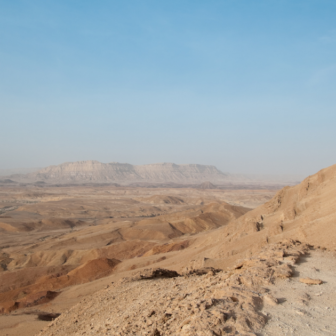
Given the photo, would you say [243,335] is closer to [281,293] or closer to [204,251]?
[281,293]

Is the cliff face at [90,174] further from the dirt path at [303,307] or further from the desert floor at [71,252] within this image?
the dirt path at [303,307]

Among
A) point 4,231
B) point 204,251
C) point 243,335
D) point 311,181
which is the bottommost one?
point 4,231

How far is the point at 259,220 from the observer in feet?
62.2

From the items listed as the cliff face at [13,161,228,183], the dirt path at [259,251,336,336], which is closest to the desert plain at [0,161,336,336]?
the dirt path at [259,251,336,336]

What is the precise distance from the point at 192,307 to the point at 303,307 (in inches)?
80.2

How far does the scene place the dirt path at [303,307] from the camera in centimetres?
488

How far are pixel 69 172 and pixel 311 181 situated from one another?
17656cm

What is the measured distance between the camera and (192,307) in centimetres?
586

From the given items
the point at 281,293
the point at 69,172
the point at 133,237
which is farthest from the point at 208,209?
the point at 69,172

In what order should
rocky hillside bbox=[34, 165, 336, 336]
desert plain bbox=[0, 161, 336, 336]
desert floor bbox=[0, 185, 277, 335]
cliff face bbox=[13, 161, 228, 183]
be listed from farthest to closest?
cliff face bbox=[13, 161, 228, 183] < desert floor bbox=[0, 185, 277, 335] < desert plain bbox=[0, 161, 336, 336] < rocky hillside bbox=[34, 165, 336, 336]

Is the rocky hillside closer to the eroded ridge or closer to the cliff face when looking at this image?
the eroded ridge

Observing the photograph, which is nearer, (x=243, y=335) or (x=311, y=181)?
(x=243, y=335)

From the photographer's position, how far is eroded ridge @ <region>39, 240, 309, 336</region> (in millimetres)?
5070

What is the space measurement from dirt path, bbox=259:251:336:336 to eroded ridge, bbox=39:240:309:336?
0.66ft
